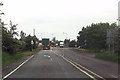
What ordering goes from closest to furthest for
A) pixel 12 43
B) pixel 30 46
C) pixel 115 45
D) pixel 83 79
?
pixel 83 79, pixel 115 45, pixel 12 43, pixel 30 46

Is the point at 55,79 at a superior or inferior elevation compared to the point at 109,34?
inferior

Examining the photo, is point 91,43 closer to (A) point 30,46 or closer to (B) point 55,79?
(A) point 30,46

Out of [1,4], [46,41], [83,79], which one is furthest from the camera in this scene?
[46,41]

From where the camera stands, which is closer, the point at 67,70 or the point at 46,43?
the point at 67,70

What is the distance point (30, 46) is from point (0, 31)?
118 ft

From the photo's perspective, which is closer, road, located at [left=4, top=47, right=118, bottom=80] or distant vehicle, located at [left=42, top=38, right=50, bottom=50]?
road, located at [left=4, top=47, right=118, bottom=80]

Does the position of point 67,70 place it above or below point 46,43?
below

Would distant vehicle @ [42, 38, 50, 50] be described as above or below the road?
above

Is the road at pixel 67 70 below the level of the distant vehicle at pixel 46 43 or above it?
below

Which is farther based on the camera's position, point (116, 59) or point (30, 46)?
point (30, 46)

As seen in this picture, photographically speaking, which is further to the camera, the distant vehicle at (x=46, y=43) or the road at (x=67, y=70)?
the distant vehicle at (x=46, y=43)

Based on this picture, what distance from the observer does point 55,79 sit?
475 inches

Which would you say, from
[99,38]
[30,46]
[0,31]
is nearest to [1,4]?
[0,31]

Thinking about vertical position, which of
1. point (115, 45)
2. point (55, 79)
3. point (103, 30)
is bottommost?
point (55, 79)
